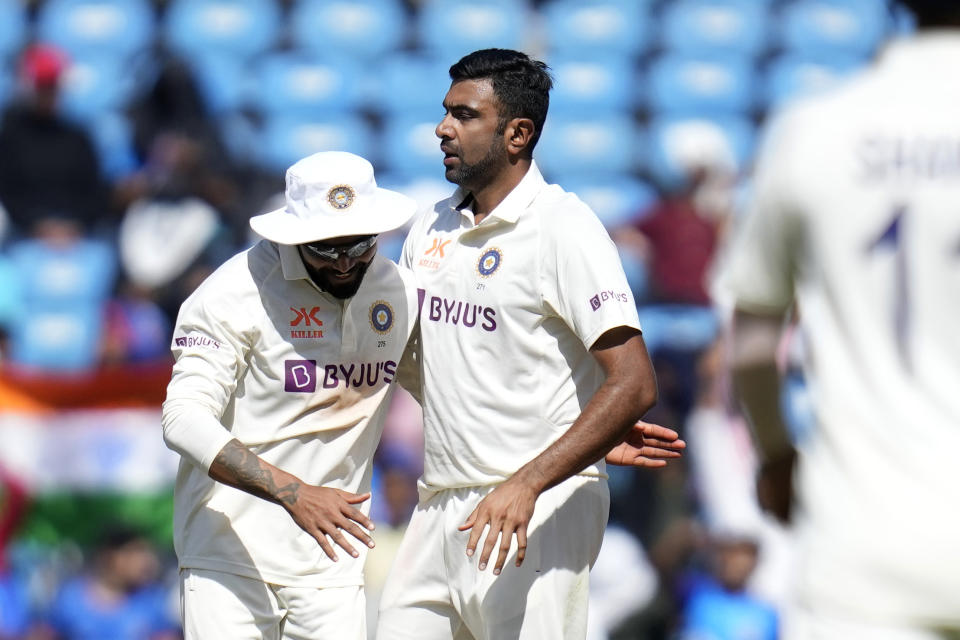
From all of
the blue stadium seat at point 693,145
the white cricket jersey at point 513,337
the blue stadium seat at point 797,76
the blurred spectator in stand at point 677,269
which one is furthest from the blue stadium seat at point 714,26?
the white cricket jersey at point 513,337

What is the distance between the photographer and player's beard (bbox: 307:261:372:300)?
430 cm

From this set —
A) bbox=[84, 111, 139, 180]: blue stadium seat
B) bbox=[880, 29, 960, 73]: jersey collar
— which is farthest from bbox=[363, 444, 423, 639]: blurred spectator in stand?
bbox=[880, 29, 960, 73]: jersey collar

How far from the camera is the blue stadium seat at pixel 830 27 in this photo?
11305 millimetres

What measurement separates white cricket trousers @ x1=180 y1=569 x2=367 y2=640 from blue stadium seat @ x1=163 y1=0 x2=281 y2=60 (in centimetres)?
718

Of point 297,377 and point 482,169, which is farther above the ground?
point 482,169

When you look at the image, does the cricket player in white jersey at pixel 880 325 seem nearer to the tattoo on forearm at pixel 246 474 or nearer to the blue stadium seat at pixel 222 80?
the tattoo on forearm at pixel 246 474

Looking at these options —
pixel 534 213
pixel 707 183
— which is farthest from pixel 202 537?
pixel 707 183

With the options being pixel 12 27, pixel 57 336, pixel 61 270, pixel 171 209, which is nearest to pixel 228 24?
pixel 12 27

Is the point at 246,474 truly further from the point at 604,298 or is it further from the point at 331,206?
the point at 604,298

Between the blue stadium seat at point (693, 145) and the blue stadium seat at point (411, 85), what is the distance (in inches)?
62.6

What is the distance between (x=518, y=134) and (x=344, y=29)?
6931 millimetres

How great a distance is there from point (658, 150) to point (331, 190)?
21.7 ft

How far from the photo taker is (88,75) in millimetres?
10789

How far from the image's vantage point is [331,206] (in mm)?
4207
